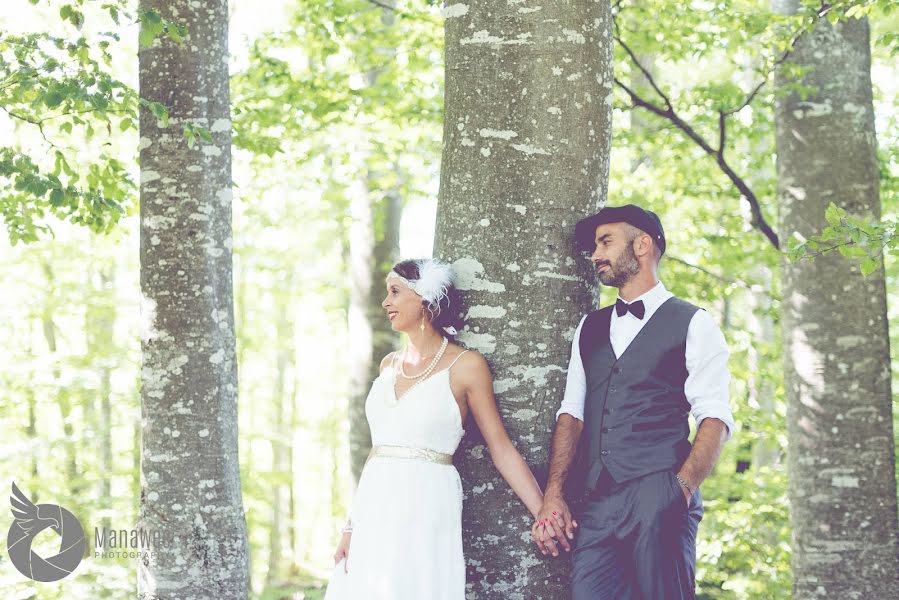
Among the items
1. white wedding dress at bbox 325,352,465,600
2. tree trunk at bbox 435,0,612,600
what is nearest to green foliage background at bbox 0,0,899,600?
tree trunk at bbox 435,0,612,600

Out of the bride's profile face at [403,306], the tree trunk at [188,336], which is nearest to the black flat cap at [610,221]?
the bride's profile face at [403,306]

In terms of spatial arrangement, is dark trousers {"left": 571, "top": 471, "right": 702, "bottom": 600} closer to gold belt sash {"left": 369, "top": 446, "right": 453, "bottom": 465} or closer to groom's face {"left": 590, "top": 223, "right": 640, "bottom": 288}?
gold belt sash {"left": 369, "top": 446, "right": 453, "bottom": 465}

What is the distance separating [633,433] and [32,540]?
25.4 ft

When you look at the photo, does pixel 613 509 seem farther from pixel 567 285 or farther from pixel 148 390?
pixel 148 390

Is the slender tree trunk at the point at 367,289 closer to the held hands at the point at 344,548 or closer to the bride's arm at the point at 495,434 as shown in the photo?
the held hands at the point at 344,548

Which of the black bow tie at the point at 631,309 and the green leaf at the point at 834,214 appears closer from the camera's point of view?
the black bow tie at the point at 631,309

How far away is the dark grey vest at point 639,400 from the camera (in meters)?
3.11

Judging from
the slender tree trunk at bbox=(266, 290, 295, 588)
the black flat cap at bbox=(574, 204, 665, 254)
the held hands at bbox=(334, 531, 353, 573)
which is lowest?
the slender tree trunk at bbox=(266, 290, 295, 588)

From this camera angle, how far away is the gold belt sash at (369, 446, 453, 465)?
330cm

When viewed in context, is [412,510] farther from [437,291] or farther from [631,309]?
[631,309]

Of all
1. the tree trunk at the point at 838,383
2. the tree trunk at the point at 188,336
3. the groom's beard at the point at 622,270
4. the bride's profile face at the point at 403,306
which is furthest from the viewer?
the tree trunk at the point at 838,383

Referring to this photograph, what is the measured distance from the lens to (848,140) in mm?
5758

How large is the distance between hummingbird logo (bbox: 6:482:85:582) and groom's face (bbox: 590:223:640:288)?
20.1 feet

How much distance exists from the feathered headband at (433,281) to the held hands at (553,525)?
2.76 feet
